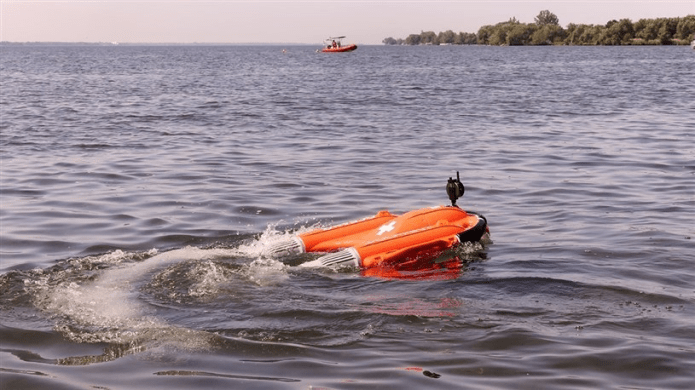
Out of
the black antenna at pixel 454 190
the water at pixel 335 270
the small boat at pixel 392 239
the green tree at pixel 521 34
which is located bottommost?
the water at pixel 335 270

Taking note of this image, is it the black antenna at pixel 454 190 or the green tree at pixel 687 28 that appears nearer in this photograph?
the black antenna at pixel 454 190

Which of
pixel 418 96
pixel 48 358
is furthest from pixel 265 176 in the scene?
pixel 418 96

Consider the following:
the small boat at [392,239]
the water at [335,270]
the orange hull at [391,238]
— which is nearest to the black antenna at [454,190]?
the small boat at [392,239]

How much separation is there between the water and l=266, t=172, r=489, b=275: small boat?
Result: 0.27m

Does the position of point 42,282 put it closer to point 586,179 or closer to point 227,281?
point 227,281

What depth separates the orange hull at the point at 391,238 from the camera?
31.1ft

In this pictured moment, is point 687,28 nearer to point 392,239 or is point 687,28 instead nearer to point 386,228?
point 386,228

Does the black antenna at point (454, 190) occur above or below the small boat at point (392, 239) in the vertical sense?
above

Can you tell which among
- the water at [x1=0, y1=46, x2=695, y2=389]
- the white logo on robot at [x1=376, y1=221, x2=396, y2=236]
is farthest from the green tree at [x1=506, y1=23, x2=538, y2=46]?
the white logo on robot at [x1=376, y1=221, x2=396, y2=236]

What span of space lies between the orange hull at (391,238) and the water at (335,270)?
0.90 ft

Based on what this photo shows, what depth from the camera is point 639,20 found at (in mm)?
144125

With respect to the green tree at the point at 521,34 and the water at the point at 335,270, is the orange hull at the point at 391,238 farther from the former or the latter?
the green tree at the point at 521,34

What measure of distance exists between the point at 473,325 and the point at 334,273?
7.53 feet

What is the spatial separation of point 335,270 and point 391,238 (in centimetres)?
87
